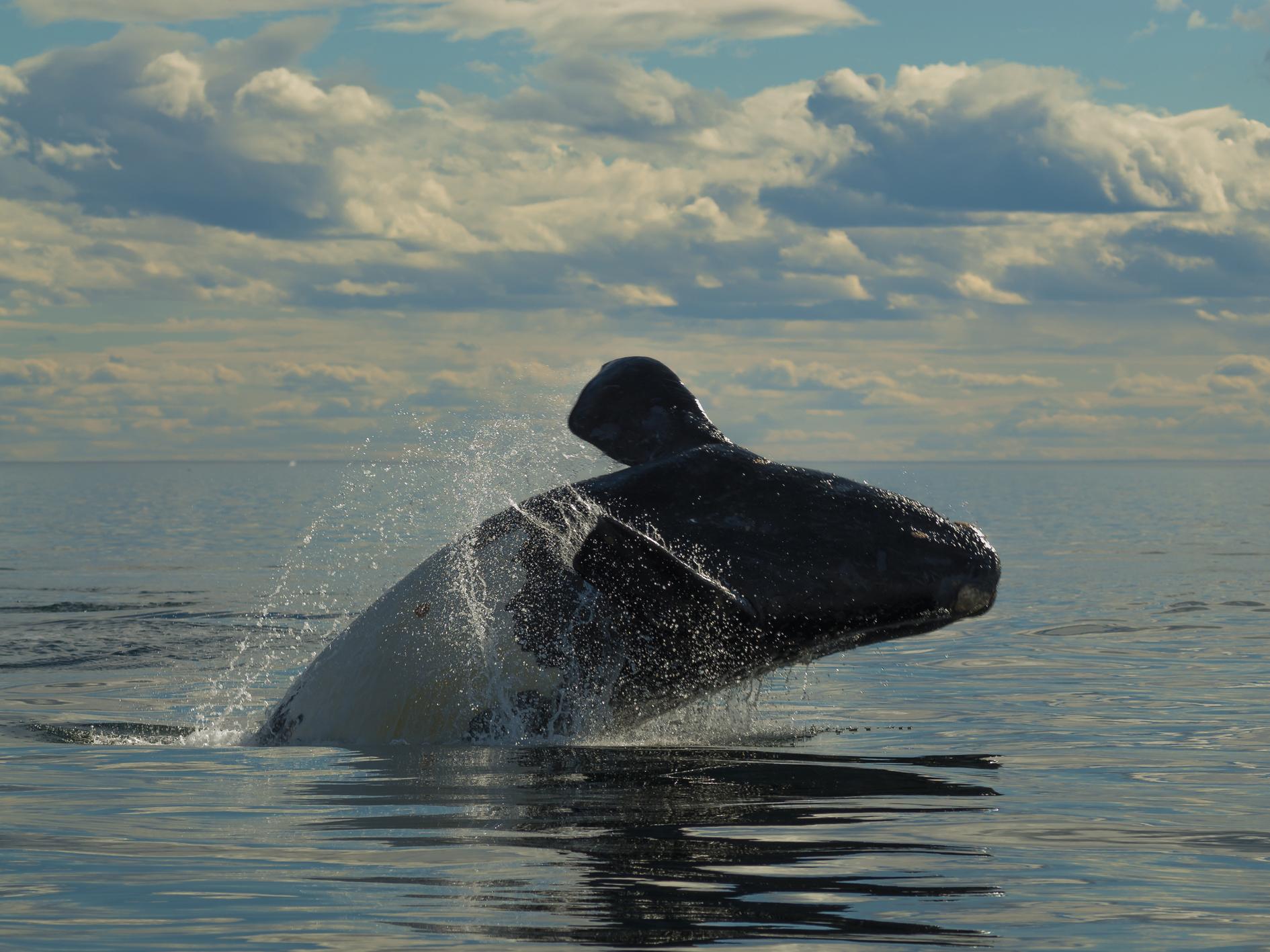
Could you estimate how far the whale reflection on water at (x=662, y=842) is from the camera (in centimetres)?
629

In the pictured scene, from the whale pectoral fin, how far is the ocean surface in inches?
41.1

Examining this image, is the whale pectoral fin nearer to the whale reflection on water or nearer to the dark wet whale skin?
the dark wet whale skin

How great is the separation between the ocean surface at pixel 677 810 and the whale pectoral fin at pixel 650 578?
104cm

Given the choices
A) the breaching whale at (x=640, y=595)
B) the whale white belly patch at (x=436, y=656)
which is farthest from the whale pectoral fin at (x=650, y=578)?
the whale white belly patch at (x=436, y=656)

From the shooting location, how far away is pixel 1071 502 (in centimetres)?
8581

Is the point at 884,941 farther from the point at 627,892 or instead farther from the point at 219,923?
the point at 219,923

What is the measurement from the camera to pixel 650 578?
8.16m

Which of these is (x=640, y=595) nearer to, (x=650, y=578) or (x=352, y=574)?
(x=650, y=578)

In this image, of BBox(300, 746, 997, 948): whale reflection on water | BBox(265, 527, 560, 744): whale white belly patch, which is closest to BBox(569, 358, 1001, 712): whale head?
BBox(265, 527, 560, 744): whale white belly patch

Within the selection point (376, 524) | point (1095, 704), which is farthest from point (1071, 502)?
point (1095, 704)

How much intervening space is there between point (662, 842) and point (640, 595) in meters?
1.36

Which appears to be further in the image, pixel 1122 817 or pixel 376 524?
pixel 376 524

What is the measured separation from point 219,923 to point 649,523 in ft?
11.3

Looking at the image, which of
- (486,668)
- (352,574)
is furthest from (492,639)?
(352,574)
